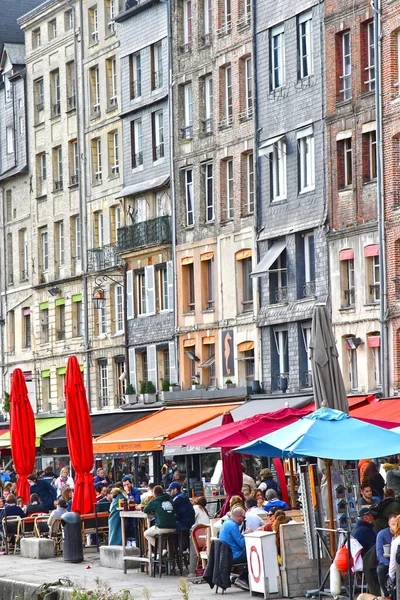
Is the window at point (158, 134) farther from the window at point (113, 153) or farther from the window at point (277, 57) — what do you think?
the window at point (277, 57)

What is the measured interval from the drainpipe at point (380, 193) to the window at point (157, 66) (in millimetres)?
14084

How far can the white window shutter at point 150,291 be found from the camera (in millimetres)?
56031

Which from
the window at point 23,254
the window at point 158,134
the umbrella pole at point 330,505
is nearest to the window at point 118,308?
the window at point 158,134

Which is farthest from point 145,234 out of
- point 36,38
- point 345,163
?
point 36,38

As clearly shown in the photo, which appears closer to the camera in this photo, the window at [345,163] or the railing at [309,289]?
the window at [345,163]

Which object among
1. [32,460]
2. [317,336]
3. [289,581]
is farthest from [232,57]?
[289,581]

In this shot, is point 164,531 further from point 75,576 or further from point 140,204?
point 140,204

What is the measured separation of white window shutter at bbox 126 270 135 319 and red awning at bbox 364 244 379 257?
1531 cm

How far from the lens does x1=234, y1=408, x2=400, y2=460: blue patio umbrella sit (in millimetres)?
21406

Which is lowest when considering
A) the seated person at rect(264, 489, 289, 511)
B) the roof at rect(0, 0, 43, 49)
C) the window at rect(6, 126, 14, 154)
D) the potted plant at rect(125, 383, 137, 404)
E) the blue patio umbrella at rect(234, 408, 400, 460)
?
the seated person at rect(264, 489, 289, 511)

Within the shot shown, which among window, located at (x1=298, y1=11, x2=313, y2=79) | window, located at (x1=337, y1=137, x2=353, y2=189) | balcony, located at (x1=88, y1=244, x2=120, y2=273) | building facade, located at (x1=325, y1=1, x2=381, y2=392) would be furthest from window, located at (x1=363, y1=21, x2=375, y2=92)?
balcony, located at (x1=88, y1=244, x2=120, y2=273)

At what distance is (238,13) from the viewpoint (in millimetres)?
51125

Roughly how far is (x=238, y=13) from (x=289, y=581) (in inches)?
1225

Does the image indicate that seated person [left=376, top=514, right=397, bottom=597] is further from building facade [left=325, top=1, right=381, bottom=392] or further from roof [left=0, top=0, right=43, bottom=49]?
roof [left=0, top=0, right=43, bottom=49]
